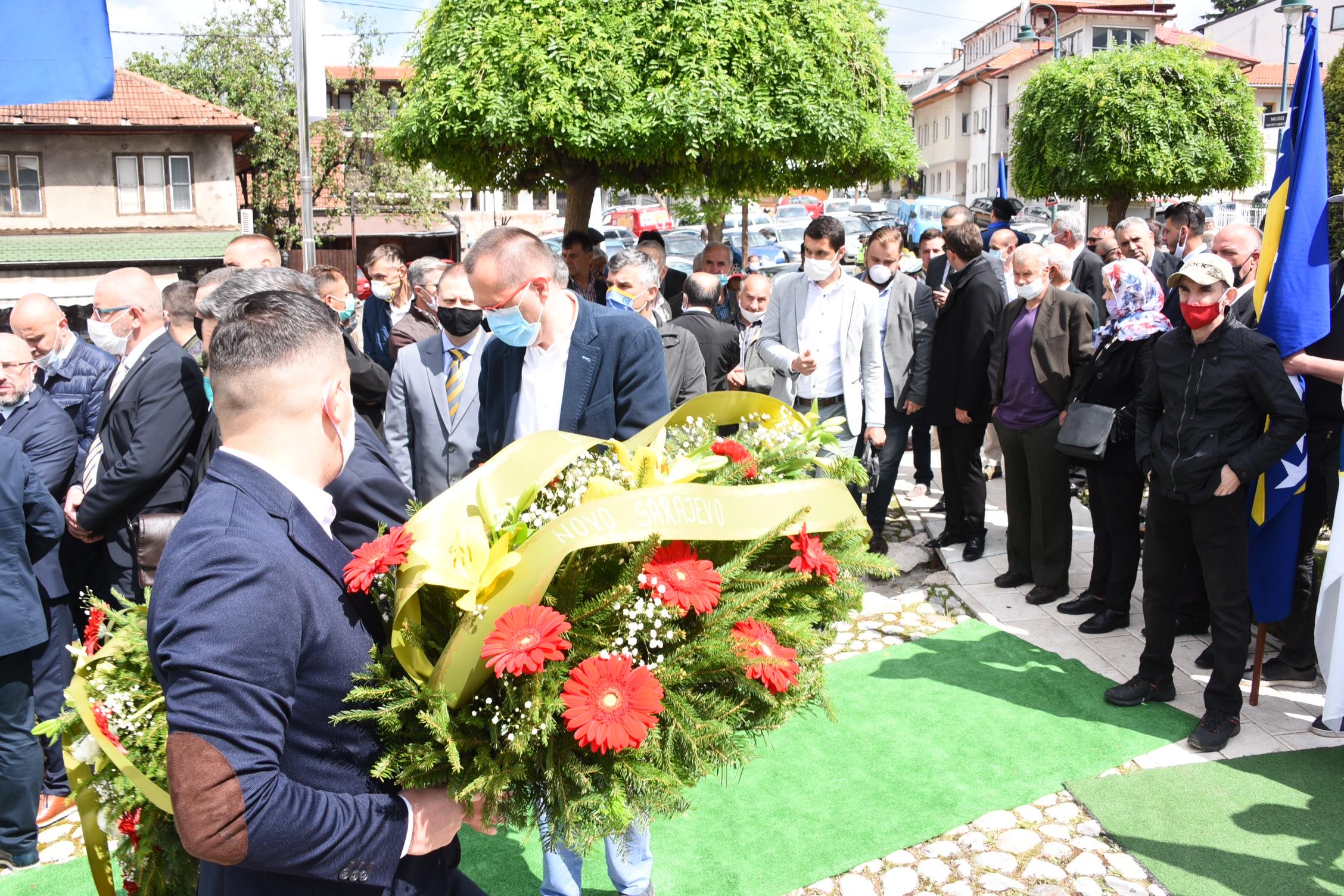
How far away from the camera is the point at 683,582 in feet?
6.91

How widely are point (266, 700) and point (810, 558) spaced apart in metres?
1.21

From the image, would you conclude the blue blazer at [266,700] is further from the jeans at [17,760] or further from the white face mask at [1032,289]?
the white face mask at [1032,289]

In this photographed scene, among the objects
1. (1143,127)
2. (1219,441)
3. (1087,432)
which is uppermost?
(1143,127)

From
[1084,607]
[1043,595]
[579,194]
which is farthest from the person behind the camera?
[579,194]

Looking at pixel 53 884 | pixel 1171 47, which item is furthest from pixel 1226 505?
pixel 1171 47

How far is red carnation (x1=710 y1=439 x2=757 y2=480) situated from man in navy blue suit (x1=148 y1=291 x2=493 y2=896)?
982mm

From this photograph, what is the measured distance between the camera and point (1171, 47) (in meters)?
22.1

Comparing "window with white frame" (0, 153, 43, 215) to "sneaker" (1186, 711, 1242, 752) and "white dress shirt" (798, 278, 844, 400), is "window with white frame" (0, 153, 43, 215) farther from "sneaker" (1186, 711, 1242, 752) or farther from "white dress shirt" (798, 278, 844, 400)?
"sneaker" (1186, 711, 1242, 752)

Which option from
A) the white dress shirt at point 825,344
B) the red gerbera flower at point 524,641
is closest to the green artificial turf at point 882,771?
the white dress shirt at point 825,344

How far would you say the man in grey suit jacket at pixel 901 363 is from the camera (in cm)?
743

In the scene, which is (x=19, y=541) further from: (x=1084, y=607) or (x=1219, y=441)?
(x=1084, y=607)

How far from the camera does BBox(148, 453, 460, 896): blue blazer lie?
1627mm

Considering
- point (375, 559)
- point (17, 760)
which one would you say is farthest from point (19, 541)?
point (375, 559)

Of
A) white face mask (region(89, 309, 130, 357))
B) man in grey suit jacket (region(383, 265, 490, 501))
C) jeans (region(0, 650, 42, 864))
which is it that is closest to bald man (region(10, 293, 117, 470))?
white face mask (region(89, 309, 130, 357))
